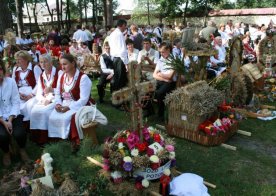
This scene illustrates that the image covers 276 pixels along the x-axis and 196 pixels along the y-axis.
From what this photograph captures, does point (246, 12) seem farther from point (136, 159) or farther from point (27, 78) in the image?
point (136, 159)

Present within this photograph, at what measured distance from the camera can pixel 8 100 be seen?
4422 mm

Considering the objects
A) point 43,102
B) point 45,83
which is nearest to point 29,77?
point 45,83

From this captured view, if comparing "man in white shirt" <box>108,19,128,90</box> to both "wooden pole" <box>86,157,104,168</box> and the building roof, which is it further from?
the building roof

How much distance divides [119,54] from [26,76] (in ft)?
8.84

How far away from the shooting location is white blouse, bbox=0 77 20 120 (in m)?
4.39

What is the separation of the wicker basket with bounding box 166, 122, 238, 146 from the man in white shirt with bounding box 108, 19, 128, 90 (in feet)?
7.26

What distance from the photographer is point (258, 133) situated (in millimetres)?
5352

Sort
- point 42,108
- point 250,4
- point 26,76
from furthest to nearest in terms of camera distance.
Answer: point 250,4 → point 26,76 → point 42,108

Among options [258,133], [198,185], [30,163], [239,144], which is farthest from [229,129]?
[30,163]

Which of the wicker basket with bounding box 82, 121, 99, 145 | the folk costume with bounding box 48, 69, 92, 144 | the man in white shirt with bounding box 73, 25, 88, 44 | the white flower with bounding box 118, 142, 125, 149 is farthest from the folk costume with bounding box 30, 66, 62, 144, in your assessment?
the man in white shirt with bounding box 73, 25, 88, 44

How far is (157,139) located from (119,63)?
3584 mm

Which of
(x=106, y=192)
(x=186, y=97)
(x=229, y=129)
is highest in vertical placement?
(x=186, y=97)

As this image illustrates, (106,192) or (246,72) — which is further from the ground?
(246,72)

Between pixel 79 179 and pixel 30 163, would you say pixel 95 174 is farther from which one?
pixel 30 163
